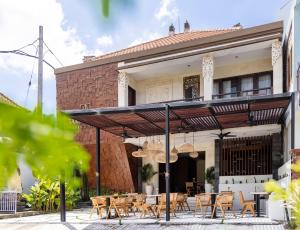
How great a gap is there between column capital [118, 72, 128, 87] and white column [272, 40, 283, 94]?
7021 mm

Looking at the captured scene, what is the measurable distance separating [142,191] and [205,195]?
751 cm

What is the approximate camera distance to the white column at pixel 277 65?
1541 centimetres

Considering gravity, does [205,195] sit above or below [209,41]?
below

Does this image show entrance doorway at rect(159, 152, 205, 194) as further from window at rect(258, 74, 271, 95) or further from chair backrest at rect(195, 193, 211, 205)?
chair backrest at rect(195, 193, 211, 205)

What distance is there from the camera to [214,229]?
10.4 metres

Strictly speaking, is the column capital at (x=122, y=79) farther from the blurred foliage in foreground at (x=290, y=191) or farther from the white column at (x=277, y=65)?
the blurred foliage in foreground at (x=290, y=191)

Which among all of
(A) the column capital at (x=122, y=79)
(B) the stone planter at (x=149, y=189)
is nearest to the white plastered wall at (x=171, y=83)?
(A) the column capital at (x=122, y=79)

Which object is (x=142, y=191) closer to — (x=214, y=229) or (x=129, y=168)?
(x=129, y=168)

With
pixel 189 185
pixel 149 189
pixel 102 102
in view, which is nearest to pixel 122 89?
pixel 102 102

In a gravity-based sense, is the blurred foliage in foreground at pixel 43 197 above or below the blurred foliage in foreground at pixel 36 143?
below

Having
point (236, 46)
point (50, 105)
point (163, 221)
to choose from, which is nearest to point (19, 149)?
point (50, 105)

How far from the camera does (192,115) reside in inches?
529

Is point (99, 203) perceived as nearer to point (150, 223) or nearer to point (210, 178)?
point (150, 223)

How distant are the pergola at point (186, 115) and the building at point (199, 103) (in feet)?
0.11
